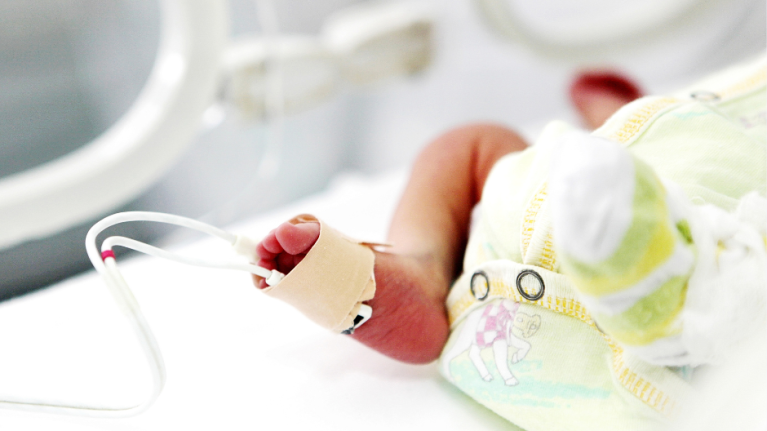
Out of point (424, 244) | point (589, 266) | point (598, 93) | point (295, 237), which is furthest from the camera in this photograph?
point (598, 93)

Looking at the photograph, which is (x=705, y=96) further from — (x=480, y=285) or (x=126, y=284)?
(x=126, y=284)

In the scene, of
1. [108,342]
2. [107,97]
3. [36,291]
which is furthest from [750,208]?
[107,97]

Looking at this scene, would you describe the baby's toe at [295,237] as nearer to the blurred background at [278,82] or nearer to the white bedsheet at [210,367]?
the white bedsheet at [210,367]

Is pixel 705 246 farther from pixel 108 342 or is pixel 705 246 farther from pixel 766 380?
pixel 108 342

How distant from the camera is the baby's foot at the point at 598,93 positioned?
0.83 metres

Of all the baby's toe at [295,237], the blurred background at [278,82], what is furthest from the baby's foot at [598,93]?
the baby's toe at [295,237]

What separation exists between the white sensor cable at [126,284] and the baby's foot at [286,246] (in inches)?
0.5

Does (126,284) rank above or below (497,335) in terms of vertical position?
above

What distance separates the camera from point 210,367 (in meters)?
0.48

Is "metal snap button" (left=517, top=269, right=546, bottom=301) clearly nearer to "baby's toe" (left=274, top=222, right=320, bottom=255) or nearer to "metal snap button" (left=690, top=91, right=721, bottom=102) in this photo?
"baby's toe" (left=274, top=222, right=320, bottom=255)

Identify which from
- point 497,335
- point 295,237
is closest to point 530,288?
point 497,335

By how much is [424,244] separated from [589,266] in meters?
0.23

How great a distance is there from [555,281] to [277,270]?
0.20 metres

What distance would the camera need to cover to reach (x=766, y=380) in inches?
11.9
